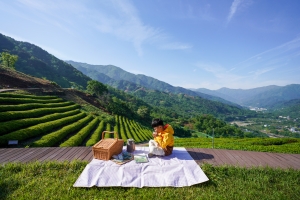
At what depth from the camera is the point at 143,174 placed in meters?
4.96

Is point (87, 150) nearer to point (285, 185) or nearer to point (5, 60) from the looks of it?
point (285, 185)

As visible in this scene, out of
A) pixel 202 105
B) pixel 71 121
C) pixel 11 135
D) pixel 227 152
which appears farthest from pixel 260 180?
pixel 202 105

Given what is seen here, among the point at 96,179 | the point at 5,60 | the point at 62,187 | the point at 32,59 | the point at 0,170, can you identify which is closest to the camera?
the point at 62,187

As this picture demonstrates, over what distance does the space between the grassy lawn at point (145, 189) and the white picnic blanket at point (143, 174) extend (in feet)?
0.54

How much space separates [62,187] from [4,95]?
19133 millimetres

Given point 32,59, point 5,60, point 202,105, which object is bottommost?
point 202,105

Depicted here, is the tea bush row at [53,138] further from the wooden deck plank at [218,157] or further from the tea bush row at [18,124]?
the wooden deck plank at [218,157]

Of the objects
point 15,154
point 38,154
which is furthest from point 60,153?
point 15,154

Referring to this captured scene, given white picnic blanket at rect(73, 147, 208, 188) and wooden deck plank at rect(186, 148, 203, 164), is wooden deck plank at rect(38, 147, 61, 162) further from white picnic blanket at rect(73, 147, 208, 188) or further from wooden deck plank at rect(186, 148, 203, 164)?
wooden deck plank at rect(186, 148, 203, 164)

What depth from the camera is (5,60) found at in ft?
164

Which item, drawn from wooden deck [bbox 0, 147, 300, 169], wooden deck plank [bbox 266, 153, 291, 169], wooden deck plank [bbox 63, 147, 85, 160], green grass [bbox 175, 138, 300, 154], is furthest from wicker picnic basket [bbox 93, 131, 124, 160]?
green grass [bbox 175, 138, 300, 154]

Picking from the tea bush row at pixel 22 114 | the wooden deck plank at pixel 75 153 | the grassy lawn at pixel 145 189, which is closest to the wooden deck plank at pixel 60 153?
the wooden deck plank at pixel 75 153

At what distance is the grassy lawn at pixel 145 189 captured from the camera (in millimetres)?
4086

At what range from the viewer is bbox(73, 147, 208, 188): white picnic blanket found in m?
4.55
